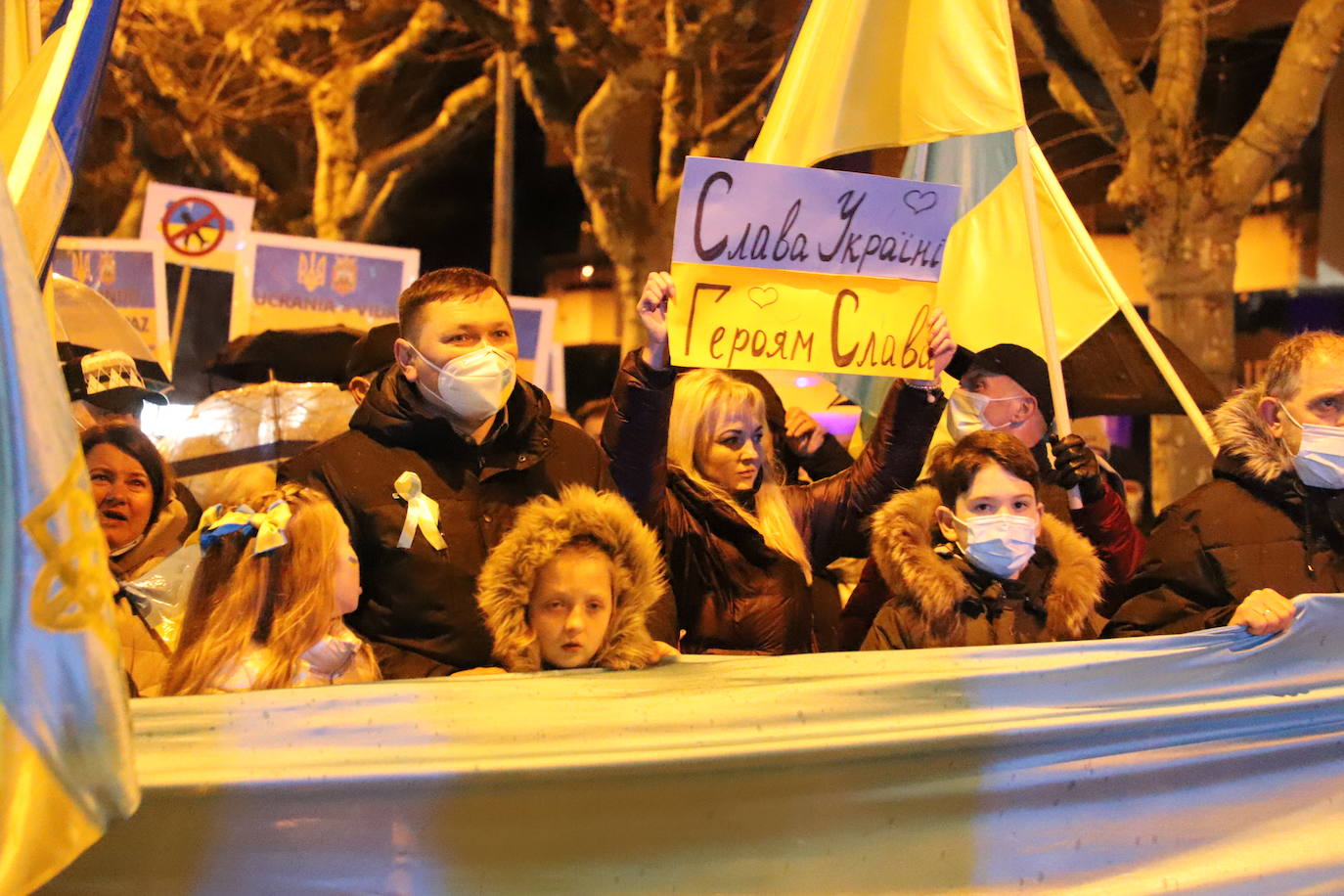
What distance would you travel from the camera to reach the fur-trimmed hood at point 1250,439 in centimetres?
355

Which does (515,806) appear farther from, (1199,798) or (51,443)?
(1199,798)

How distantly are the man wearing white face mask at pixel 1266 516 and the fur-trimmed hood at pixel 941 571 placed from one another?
104 millimetres

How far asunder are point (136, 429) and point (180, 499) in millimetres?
364

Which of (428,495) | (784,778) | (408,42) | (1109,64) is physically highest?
(408,42)

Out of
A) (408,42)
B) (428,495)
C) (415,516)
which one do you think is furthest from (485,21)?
(415,516)

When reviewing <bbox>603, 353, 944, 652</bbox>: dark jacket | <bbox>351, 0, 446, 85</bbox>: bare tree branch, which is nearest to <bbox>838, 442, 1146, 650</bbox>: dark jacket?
<bbox>603, 353, 944, 652</bbox>: dark jacket

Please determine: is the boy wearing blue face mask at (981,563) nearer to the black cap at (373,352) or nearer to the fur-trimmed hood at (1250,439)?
the fur-trimmed hood at (1250,439)

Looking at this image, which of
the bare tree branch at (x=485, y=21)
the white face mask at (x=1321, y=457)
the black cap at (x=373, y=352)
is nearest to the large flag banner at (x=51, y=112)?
the black cap at (x=373, y=352)

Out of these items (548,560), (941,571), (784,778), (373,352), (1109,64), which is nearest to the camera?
(784,778)

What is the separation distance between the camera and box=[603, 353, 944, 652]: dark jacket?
3.65 m

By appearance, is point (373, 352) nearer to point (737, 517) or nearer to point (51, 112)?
point (737, 517)

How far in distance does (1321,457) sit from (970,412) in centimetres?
120

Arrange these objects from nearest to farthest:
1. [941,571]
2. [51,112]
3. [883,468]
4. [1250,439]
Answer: [51,112]
[941,571]
[1250,439]
[883,468]

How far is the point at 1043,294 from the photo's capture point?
4.40 metres
